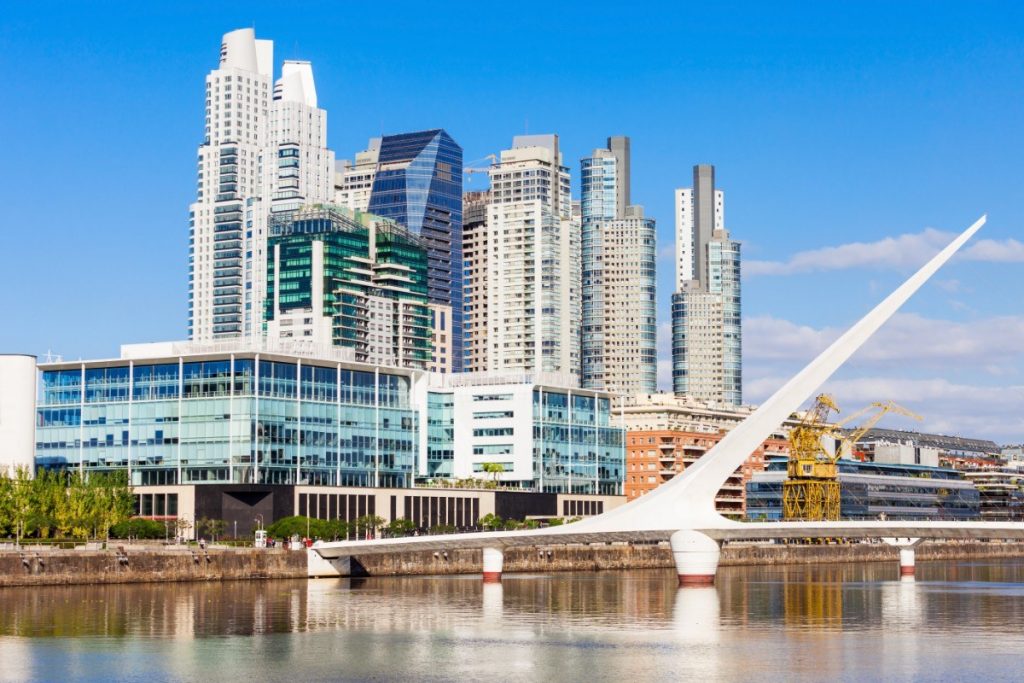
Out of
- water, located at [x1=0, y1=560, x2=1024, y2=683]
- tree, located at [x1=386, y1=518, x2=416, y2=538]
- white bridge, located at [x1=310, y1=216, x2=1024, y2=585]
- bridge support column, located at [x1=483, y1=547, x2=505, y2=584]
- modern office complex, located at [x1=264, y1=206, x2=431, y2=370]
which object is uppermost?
modern office complex, located at [x1=264, y1=206, x2=431, y2=370]

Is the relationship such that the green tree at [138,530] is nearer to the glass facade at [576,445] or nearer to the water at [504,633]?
the water at [504,633]

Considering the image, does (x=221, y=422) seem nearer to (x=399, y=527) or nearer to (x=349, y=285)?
(x=399, y=527)

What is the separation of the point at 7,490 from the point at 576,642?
1703 inches

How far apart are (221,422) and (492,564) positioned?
79.8ft

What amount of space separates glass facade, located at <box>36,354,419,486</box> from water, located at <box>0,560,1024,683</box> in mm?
22362

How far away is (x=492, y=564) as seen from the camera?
251 ft

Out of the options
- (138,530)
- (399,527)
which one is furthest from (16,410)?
(399,527)

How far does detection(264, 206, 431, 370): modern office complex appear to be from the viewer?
182m

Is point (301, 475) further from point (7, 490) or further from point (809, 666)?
point (809, 666)

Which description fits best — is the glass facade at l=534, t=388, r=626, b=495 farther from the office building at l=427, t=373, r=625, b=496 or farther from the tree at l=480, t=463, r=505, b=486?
the tree at l=480, t=463, r=505, b=486

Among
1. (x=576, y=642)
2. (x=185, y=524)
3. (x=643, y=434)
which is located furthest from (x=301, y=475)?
(x=643, y=434)

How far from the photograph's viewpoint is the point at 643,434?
532 feet

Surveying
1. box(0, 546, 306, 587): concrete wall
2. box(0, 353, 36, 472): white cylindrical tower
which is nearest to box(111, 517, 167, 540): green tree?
box(0, 546, 306, 587): concrete wall

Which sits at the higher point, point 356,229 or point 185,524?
point 356,229
